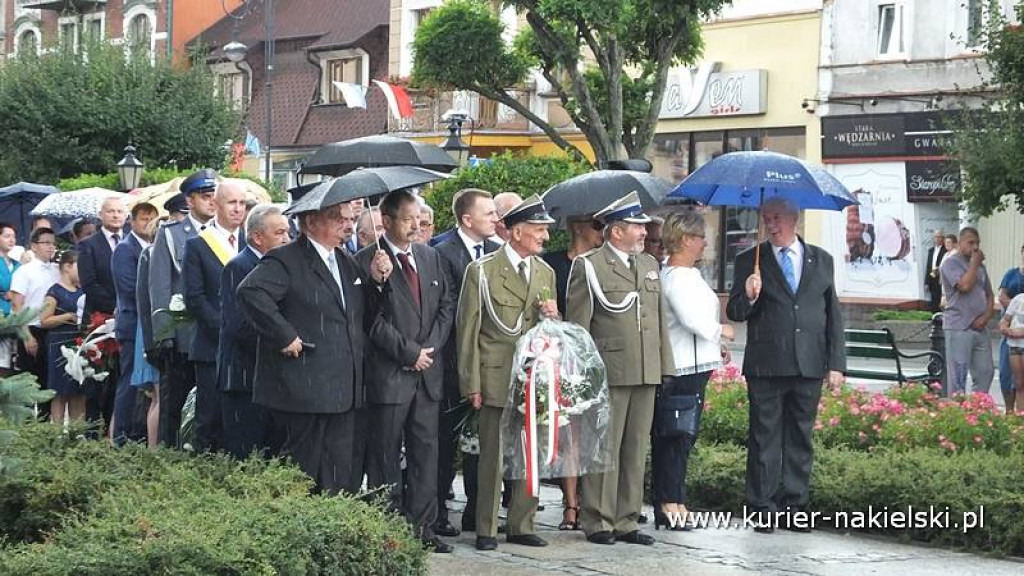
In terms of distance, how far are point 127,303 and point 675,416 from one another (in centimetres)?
393

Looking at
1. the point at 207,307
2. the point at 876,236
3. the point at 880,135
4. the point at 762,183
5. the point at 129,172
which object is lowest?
the point at 207,307

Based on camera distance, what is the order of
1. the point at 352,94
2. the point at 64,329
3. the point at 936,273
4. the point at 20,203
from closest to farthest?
the point at 64,329 < the point at 20,203 < the point at 936,273 < the point at 352,94

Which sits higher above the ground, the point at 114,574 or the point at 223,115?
the point at 223,115

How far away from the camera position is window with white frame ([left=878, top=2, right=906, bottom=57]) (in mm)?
36781

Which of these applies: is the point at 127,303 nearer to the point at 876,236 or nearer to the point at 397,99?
the point at 876,236

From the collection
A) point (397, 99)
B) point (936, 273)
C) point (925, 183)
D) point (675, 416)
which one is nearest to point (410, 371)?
point (675, 416)

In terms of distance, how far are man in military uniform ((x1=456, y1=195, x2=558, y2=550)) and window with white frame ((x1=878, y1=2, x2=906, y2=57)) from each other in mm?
27494

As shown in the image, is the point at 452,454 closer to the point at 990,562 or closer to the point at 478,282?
the point at 478,282

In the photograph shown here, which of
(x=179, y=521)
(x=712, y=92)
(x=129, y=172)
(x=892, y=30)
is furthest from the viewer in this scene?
(x=712, y=92)

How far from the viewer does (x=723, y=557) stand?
10102 mm

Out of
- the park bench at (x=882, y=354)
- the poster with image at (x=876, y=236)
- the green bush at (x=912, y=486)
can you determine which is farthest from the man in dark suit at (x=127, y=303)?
the poster with image at (x=876, y=236)

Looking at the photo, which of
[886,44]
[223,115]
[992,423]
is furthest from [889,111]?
[992,423]

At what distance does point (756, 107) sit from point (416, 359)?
30.6 m

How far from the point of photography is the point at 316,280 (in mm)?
9617
